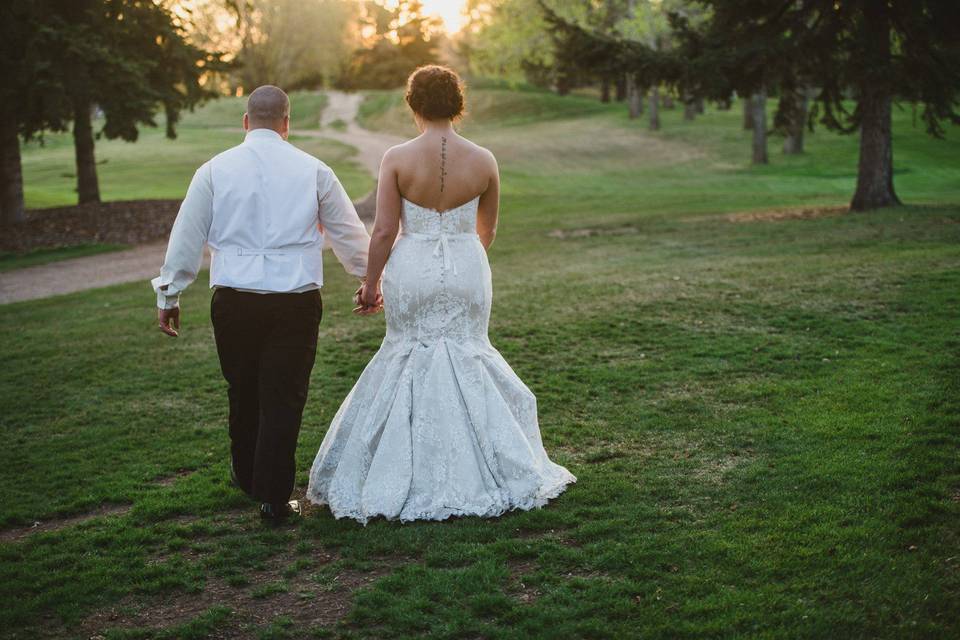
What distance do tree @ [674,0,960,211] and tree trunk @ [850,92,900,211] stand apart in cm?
2

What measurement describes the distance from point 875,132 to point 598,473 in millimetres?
15434

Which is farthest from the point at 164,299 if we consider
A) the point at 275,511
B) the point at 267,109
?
the point at 275,511

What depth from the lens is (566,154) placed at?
40.4 meters

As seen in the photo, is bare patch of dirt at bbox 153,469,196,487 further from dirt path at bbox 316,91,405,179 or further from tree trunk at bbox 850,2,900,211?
dirt path at bbox 316,91,405,179

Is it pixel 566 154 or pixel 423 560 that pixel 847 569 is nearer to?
pixel 423 560

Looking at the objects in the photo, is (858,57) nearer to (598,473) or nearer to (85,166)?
(598,473)

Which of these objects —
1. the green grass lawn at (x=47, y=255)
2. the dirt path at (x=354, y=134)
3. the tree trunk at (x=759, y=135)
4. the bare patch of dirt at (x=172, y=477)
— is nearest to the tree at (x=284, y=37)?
the dirt path at (x=354, y=134)

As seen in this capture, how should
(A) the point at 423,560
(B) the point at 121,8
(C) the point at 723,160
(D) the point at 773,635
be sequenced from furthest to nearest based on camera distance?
(C) the point at 723,160 < (B) the point at 121,8 < (A) the point at 423,560 < (D) the point at 773,635

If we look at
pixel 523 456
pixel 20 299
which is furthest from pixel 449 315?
pixel 20 299

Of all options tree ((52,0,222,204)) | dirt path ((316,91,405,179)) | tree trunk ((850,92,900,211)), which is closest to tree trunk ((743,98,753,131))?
dirt path ((316,91,405,179))

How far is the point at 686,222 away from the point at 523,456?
49.9 ft

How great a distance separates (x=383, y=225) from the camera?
5340 millimetres

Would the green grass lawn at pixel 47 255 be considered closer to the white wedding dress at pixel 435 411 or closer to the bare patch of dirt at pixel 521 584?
the white wedding dress at pixel 435 411

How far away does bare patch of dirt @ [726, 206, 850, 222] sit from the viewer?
752 inches
